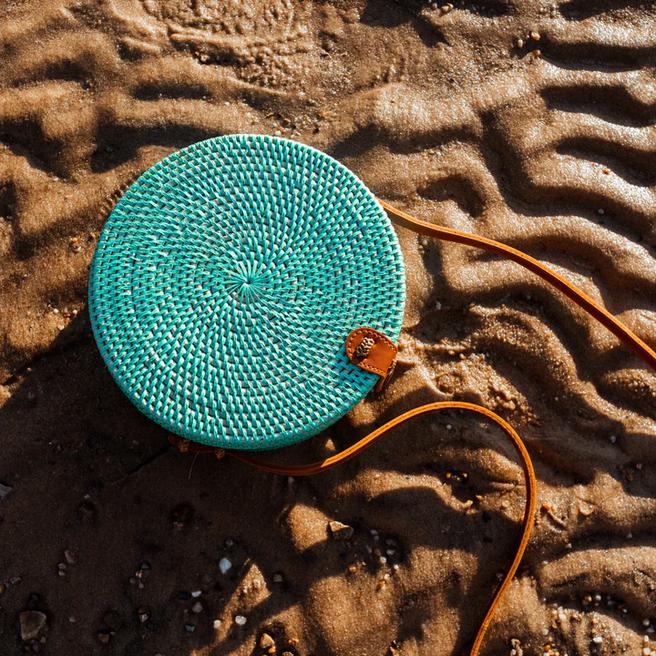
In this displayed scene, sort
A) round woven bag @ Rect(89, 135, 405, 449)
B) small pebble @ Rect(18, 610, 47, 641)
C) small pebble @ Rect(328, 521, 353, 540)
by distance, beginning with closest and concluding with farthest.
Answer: round woven bag @ Rect(89, 135, 405, 449) → small pebble @ Rect(18, 610, 47, 641) → small pebble @ Rect(328, 521, 353, 540)

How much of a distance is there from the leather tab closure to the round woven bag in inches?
1.3

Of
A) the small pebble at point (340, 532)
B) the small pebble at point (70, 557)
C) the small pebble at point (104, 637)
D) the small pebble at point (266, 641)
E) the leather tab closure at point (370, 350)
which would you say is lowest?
the small pebble at point (104, 637)

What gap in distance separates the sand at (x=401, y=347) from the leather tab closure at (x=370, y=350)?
447mm

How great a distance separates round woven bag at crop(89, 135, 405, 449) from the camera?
94.0 inches

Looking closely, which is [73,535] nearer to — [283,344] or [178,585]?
[178,585]

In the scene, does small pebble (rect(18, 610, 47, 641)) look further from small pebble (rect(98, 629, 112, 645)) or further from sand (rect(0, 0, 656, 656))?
small pebble (rect(98, 629, 112, 645))

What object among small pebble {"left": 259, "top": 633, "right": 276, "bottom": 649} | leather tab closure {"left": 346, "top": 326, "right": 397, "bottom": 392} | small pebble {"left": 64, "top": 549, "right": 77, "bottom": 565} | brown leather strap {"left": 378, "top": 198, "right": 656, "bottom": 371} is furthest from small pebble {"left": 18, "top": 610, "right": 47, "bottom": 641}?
brown leather strap {"left": 378, "top": 198, "right": 656, "bottom": 371}

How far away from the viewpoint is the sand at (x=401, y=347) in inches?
108

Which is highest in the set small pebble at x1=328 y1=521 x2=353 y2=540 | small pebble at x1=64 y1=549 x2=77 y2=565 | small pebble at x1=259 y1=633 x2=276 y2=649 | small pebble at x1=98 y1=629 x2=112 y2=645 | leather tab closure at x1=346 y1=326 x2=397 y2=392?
leather tab closure at x1=346 y1=326 x2=397 y2=392

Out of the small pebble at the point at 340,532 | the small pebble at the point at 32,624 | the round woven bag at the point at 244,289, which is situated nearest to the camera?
the round woven bag at the point at 244,289

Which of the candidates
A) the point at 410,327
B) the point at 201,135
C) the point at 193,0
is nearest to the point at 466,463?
the point at 410,327

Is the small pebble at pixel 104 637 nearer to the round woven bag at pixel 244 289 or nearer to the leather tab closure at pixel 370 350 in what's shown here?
the round woven bag at pixel 244 289

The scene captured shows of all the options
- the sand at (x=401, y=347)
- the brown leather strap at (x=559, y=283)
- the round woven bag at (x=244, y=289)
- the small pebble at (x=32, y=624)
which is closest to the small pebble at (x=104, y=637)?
the sand at (x=401, y=347)

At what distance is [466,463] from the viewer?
A: 9.35ft
